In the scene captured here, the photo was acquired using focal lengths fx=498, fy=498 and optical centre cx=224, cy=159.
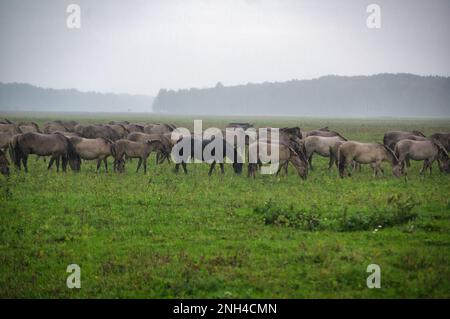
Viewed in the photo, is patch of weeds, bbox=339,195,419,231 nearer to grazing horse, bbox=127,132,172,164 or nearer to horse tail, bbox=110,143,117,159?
horse tail, bbox=110,143,117,159

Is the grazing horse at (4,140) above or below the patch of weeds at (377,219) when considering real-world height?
above

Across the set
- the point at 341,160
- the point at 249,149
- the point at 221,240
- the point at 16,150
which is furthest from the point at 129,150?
the point at 221,240

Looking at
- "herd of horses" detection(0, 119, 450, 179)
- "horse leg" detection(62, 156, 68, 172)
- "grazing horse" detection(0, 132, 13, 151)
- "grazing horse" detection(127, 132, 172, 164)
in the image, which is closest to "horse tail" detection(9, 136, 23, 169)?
"herd of horses" detection(0, 119, 450, 179)

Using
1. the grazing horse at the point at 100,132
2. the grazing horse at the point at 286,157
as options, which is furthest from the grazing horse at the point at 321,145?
the grazing horse at the point at 100,132

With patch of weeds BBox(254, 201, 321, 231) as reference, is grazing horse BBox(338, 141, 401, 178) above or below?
above

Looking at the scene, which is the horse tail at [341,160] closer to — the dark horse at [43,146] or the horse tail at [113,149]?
the horse tail at [113,149]

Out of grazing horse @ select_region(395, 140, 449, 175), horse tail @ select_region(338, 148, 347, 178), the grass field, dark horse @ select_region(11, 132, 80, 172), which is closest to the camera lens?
the grass field

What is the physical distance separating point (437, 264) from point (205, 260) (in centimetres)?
442

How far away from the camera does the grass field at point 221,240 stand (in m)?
8.62

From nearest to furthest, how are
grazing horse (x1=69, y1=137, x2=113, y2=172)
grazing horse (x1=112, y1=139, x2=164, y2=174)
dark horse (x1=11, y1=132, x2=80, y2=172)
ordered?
dark horse (x1=11, y1=132, x2=80, y2=172) → grazing horse (x1=69, y1=137, x2=113, y2=172) → grazing horse (x1=112, y1=139, x2=164, y2=174)

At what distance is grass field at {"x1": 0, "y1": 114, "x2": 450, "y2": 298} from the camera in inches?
339

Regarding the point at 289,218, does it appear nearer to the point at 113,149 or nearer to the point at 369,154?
the point at 369,154

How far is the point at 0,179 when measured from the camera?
19.7m

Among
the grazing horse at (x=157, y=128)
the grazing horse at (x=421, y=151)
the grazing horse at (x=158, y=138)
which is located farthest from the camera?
the grazing horse at (x=157, y=128)
